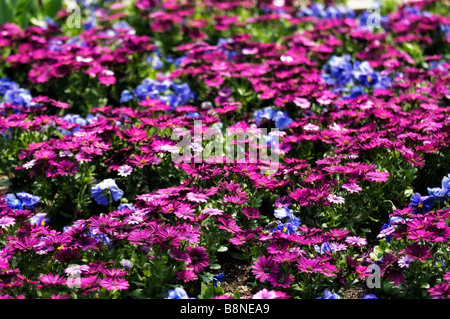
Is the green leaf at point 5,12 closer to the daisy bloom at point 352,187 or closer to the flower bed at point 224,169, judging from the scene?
the flower bed at point 224,169

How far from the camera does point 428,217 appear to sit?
123 inches

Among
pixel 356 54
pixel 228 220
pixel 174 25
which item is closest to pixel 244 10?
pixel 174 25

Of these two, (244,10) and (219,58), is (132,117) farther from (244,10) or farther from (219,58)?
(244,10)

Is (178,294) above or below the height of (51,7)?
below

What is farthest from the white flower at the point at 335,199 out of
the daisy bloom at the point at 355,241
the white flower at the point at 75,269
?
the white flower at the point at 75,269

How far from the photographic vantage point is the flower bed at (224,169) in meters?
3.06

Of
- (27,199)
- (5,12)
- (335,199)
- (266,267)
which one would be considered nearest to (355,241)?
(335,199)

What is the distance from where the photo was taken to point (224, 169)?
3.72 metres

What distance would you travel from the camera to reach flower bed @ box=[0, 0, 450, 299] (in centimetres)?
306

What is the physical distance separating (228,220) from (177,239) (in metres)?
0.33

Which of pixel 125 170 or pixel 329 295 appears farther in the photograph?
pixel 125 170

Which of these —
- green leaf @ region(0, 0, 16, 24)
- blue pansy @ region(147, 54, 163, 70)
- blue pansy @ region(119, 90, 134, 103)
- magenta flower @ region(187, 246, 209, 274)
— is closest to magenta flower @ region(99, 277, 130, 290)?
magenta flower @ region(187, 246, 209, 274)

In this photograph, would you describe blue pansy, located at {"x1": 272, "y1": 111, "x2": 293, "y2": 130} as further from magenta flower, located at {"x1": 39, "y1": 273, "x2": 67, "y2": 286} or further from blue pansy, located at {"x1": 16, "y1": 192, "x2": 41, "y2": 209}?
magenta flower, located at {"x1": 39, "y1": 273, "x2": 67, "y2": 286}

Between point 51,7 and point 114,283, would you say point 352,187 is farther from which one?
point 51,7
